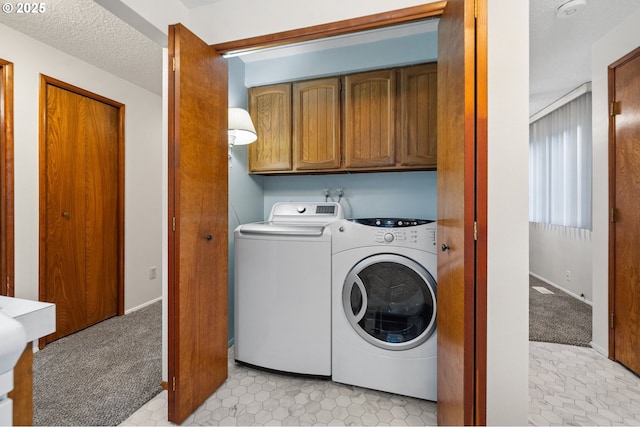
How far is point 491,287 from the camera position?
3.20ft

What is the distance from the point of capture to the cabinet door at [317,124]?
2.18m

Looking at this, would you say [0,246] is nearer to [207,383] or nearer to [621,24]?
[207,383]

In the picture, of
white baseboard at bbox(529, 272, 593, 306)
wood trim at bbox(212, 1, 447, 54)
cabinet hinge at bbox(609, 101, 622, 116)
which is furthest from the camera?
white baseboard at bbox(529, 272, 593, 306)

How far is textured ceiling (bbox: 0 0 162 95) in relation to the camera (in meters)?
1.82

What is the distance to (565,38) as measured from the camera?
6.75ft

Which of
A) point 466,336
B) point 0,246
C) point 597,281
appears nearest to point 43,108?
point 0,246

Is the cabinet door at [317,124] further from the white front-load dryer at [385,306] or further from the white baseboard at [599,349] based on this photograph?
the white baseboard at [599,349]

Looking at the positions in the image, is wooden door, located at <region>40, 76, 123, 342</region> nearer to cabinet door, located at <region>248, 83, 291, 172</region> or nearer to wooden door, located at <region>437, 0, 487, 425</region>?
cabinet door, located at <region>248, 83, 291, 172</region>

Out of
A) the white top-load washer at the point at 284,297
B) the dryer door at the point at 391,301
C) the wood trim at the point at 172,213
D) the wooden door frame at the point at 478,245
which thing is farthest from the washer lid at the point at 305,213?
the wooden door frame at the point at 478,245

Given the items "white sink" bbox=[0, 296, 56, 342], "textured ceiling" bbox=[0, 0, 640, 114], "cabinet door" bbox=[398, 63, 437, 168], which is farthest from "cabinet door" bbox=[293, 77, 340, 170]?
"white sink" bbox=[0, 296, 56, 342]

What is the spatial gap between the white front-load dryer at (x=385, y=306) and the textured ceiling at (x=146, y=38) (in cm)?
167

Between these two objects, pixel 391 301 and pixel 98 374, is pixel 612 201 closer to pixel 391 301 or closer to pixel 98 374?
pixel 391 301

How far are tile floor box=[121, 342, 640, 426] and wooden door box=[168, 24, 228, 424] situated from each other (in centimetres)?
15

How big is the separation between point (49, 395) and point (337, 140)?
2445 millimetres
